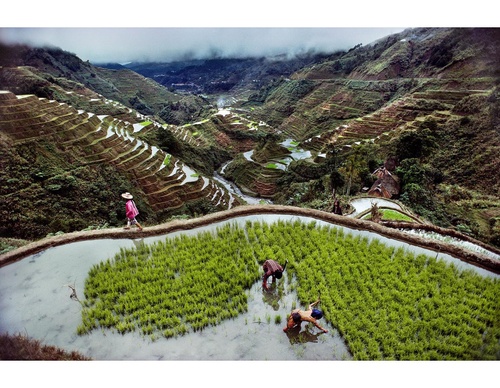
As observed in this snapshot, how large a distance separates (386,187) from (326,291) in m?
11.5

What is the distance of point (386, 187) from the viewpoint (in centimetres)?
1355

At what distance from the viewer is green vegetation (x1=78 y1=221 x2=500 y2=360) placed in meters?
3.34

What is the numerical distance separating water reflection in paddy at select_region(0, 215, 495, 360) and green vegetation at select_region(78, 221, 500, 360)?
0.13 metres

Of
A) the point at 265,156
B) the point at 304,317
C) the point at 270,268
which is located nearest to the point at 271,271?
the point at 270,268

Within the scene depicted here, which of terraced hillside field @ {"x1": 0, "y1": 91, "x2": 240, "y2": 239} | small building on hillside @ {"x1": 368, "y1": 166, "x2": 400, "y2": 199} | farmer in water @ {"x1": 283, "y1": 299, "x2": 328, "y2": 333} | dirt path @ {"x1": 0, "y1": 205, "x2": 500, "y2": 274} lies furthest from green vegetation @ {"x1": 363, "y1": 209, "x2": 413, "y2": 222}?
terraced hillside field @ {"x1": 0, "y1": 91, "x2": 240, "y2": 239}

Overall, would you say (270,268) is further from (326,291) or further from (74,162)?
(74,162)

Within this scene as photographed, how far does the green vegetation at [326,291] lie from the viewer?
11.0 ft

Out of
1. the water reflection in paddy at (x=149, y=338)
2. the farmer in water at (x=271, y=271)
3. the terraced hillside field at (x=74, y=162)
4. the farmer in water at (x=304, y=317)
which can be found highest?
the farmer in water at (x=271, y=271)

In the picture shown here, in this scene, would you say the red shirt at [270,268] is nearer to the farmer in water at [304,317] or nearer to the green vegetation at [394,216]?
the farmer in water at [304,317]

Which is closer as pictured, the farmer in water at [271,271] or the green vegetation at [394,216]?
the farmer in water at [271,271]

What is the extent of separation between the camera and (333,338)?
3367 mm

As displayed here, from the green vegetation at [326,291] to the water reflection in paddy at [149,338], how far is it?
0.43ft

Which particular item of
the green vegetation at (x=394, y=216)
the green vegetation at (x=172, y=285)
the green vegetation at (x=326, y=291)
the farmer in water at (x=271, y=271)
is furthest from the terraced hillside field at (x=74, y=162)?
the farmer in water at (x=271, y=271)

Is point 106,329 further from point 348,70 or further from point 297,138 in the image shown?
point 348,70
